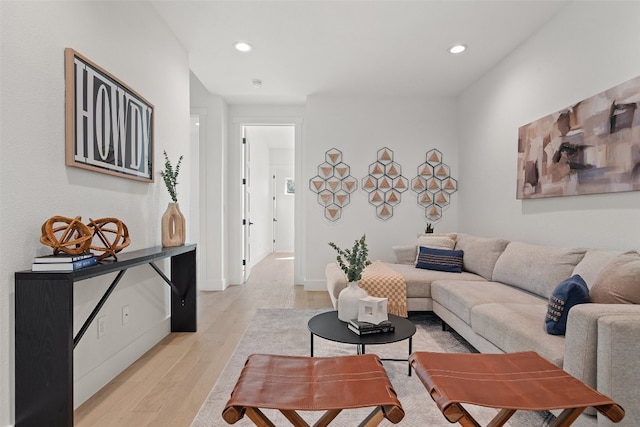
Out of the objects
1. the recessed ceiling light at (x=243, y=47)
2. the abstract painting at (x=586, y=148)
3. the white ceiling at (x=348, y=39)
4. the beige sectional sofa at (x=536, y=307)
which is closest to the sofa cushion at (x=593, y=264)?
the beige sectional sofa at (x=536, y=307)

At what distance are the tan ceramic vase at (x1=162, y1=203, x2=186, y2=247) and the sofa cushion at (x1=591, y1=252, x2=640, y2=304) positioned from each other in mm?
2777

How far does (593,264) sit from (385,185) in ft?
9.72

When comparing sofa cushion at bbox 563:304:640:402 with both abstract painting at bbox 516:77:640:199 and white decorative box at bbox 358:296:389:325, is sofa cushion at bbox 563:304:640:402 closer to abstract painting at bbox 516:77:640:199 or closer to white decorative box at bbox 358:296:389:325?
white decorative box at bbox 358:296:389:325

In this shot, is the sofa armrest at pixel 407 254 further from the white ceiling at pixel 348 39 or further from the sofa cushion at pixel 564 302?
the sofa cushion at pixel 564 302

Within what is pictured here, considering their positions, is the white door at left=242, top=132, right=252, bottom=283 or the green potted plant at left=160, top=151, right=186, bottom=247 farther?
the white door at left=242, top=132, right=252, bottom=283

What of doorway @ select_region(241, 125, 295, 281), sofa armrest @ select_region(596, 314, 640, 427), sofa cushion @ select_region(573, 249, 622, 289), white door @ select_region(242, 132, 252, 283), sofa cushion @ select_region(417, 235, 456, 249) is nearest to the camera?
sofa armrest @ select_region(596, 314, 640, 427)

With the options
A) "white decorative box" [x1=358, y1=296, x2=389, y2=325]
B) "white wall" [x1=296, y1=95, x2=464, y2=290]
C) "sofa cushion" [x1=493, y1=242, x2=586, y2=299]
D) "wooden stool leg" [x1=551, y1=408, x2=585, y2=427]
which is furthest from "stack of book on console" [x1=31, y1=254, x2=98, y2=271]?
"white wall" [x1=296, y1=95, x2=464, y2=290]

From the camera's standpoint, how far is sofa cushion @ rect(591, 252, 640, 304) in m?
1.72

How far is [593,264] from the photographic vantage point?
2203 millimetres

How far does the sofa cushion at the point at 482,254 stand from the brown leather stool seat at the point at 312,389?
235cm

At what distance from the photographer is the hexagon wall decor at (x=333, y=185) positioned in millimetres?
4965

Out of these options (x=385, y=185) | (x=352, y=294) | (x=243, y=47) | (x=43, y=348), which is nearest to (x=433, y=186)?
(x=385, y=185)

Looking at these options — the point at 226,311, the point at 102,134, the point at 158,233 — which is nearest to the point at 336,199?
the point at 226,311

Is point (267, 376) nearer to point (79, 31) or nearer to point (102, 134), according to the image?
point (102, 134)
